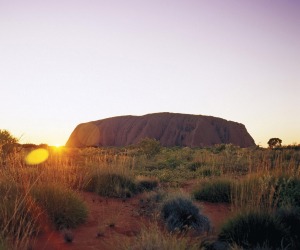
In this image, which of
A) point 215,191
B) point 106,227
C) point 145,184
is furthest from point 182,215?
point 145,184

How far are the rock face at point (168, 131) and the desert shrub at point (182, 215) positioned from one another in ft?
207

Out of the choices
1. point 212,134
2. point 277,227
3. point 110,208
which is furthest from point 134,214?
point 212,134

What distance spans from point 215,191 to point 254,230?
3552 mm

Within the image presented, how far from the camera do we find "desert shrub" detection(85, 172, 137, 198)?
8.55 meters

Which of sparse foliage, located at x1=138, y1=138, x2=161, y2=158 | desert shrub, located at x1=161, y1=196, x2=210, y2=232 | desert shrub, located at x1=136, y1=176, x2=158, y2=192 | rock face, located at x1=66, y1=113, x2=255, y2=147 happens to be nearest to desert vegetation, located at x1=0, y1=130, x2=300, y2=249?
desert shrub, located at x1=161, y1=196, x2=210, y2=232

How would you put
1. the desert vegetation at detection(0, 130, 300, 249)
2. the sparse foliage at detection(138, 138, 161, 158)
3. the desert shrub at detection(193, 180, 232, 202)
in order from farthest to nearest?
the sparse foliage at detection(138, 138, 161, 158) < the desert shrub at detection(193, 180, 232, 202) < the desert vegetation at detection(0, 130, 300, 249)

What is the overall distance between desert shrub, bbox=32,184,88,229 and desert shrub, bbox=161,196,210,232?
4.89 ft

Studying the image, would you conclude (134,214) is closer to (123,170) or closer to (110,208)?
(110,208)

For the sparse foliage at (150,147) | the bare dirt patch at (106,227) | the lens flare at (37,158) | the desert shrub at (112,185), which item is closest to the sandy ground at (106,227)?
the bare dirt patch at (106,227)

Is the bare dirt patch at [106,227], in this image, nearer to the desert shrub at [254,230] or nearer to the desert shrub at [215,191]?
the desert shrub at [215,191]

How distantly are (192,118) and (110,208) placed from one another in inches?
2965

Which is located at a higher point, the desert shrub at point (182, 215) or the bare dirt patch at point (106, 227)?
the desert shrub at point (182, 215)

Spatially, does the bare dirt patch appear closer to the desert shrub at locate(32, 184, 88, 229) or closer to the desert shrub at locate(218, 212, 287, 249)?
the desert shrub at locate(32, 184, 88, 229)

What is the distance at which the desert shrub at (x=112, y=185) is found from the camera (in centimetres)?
855
